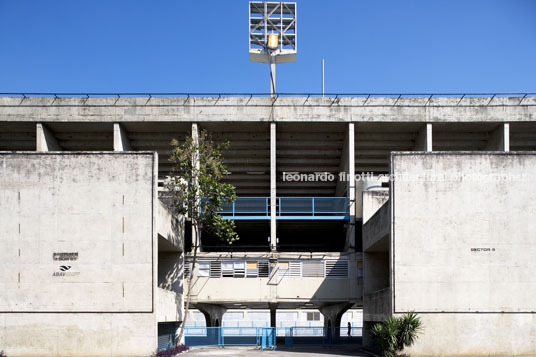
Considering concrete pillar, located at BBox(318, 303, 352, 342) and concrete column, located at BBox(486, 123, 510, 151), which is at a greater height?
concrete column, located at BBox(486, 123, 510, 151)

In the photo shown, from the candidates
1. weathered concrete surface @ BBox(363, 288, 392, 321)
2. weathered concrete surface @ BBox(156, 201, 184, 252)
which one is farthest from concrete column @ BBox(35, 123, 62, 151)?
weathered concrete surface @ BBox(363, 288, 392, 321)

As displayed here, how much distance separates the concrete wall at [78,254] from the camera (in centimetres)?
2317

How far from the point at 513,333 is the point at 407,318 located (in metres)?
4.04

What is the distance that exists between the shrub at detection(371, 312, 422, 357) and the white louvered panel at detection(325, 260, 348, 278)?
375 inches

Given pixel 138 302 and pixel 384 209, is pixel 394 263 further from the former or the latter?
pixel 138 302

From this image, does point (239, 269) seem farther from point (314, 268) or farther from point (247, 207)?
point (314, 268)

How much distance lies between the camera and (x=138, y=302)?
Result: 2350 centimetres

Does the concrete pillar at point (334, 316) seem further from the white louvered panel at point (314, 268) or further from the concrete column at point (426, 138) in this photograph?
the concrete column at point (426, 138)

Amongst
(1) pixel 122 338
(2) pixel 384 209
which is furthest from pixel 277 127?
(1) pixel 122 338

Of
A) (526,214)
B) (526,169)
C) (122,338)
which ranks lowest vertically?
(122,338)

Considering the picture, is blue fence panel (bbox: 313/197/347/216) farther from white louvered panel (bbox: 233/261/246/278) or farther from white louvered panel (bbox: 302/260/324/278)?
white louvered panel (bbox: 233/261/246/278)

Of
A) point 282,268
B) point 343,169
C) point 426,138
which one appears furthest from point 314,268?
point 426,138

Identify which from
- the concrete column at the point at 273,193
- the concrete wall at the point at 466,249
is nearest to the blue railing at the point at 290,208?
the concrete column at the point at 273,193

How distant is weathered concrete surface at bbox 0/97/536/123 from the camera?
34.7 meters
